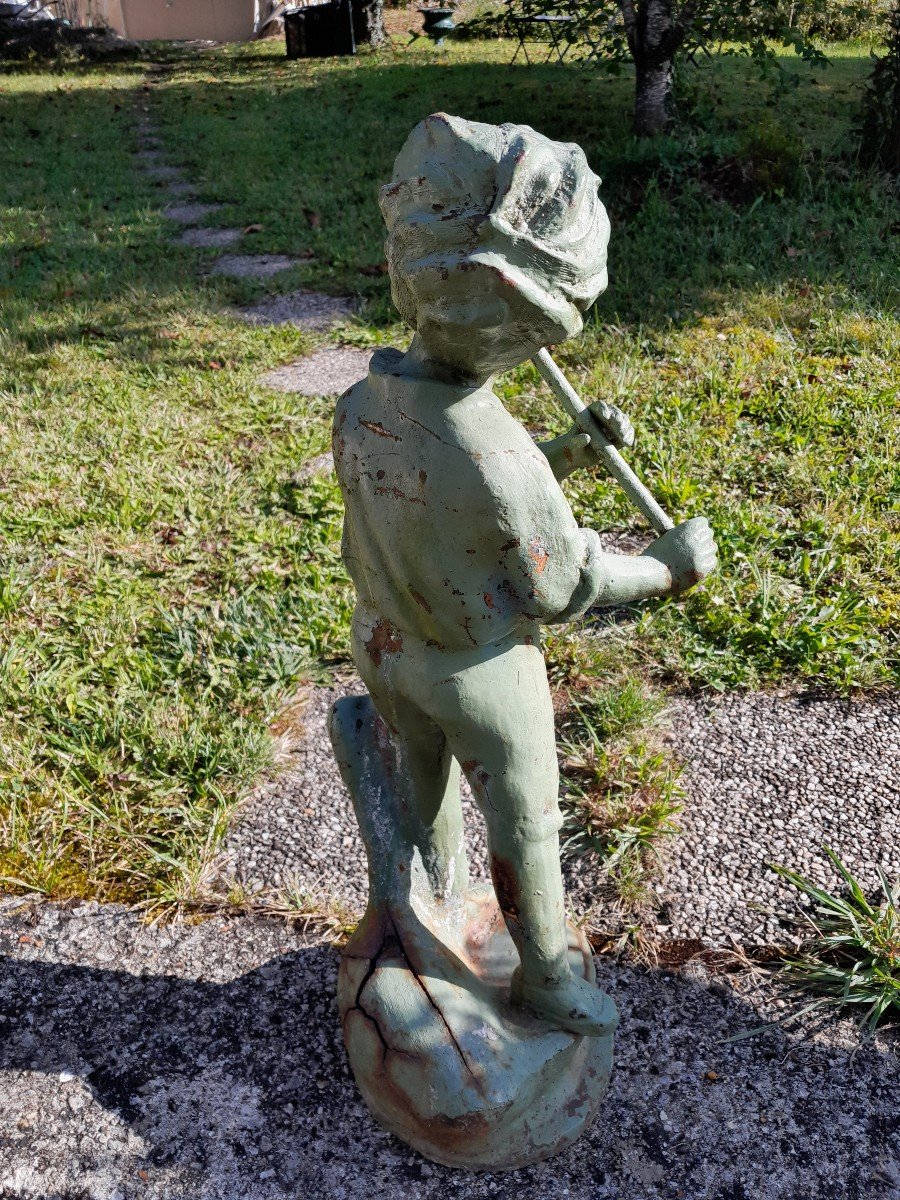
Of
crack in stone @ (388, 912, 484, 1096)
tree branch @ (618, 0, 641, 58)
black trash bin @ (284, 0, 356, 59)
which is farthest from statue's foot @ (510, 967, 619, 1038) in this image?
black trash bin @ (284, 0, 356, 59)

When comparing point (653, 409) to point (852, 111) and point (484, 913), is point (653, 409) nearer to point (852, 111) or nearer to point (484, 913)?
point (484, 913)

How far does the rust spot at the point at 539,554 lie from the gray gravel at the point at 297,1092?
4.31 feet

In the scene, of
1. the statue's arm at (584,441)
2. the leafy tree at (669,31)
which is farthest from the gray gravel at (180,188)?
the statue's arm at (584,441)

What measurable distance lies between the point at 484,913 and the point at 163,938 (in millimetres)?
908

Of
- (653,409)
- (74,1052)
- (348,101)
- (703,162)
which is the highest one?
(348,101)

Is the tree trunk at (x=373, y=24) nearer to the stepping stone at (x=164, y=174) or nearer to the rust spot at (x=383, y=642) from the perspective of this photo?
the stepping stone at (x=164, y=174)

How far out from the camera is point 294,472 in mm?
4605

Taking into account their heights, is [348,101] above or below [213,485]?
above

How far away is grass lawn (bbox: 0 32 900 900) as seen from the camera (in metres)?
3.12

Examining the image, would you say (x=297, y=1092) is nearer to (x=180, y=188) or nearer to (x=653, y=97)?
(x=653, y=97)

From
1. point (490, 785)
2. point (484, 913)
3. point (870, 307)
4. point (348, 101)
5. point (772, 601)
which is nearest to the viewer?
point (490, 785)

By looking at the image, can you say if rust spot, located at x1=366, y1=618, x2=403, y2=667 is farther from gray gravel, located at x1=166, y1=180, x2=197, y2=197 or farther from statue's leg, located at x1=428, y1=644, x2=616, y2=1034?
gray gravel, located at x1=166, y1=180, x2=197, y2=197

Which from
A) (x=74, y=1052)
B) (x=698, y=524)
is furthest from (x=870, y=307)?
(x=74, y=1052)

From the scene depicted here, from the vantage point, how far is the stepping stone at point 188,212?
806 cm
